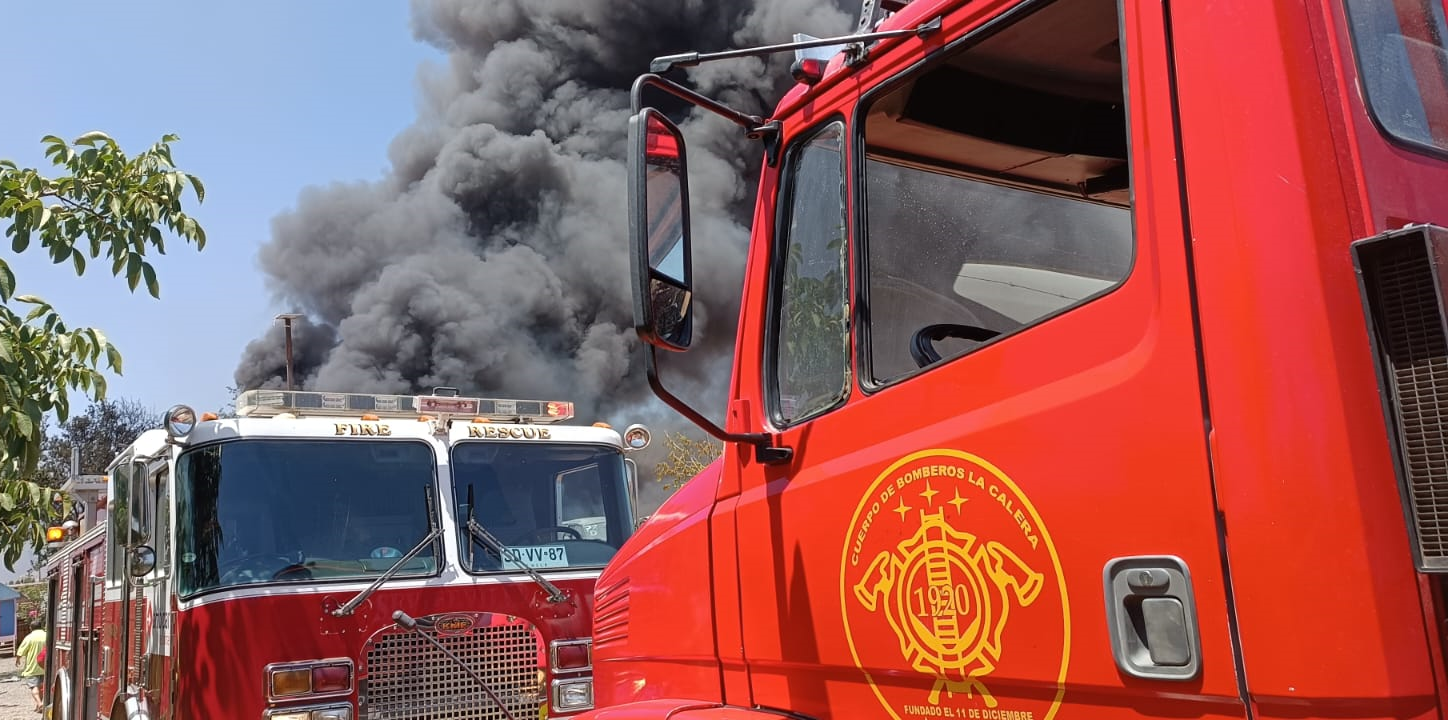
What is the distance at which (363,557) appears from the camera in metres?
5.51

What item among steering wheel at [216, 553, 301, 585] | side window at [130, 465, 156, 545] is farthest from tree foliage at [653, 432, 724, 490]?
steering wheel at [216, 553, 301, 585]

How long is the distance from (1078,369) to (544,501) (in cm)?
481

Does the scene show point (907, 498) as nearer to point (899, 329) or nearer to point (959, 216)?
point (899, 329)

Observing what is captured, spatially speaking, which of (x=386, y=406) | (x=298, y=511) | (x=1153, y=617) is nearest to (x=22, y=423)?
(x=298, y=511)

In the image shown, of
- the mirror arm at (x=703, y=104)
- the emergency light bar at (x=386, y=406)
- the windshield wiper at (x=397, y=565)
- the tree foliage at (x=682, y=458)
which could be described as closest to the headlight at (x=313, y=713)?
the windshield wiper at (x=397, y=565)

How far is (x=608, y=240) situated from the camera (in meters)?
26.6

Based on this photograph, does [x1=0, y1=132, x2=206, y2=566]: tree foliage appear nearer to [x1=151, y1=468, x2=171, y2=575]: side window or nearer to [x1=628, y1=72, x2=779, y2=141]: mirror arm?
[x1=151, y1=468, x2=171, y2=575]: side window

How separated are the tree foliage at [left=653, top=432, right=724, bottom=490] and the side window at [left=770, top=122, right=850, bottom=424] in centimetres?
1459

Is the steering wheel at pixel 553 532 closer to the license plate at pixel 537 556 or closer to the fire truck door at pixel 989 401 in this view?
the license plate at pixel 537 556

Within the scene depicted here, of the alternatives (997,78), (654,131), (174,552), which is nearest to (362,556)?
(174,552)

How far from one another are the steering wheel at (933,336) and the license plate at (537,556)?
4047mm

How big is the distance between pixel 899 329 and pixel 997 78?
0.50 meters

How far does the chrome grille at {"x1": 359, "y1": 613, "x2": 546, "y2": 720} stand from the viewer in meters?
5.24

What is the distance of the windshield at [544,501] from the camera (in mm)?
5895
